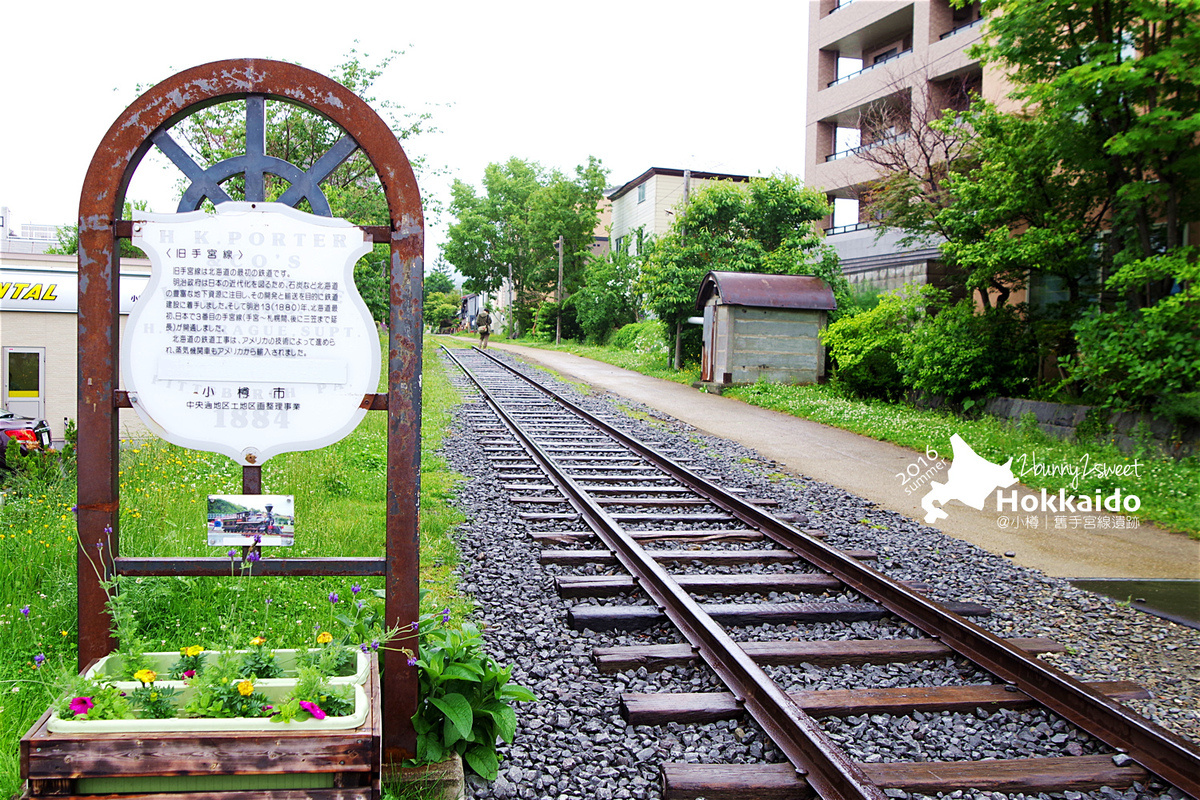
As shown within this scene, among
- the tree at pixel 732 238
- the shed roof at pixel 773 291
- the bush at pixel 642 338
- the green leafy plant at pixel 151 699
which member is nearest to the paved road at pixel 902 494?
the shed roof at pixel 773 291

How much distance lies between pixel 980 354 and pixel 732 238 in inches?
567

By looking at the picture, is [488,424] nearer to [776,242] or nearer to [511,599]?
[511,599]

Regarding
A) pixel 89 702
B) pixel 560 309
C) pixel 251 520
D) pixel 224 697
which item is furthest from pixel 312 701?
pixel 560 309

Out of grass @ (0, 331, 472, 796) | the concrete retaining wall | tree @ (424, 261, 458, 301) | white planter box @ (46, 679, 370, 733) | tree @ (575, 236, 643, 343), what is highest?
tree @ (424, 261, 458, 301)

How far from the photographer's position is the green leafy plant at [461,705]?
10.5 feet

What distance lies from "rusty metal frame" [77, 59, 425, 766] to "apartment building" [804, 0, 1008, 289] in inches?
707

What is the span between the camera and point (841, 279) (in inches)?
909

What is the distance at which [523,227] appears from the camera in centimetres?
5931

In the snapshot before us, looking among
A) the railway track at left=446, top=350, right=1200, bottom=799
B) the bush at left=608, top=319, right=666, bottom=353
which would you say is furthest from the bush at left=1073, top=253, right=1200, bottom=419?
the bush at left=608, top=319, right=666, bottom=353

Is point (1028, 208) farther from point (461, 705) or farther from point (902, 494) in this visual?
point (461, 705)

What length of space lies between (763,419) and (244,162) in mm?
13610

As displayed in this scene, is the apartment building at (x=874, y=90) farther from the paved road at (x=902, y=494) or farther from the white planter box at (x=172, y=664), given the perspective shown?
the white planter box at (x=172, y=664)

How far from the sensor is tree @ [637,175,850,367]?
25.9m

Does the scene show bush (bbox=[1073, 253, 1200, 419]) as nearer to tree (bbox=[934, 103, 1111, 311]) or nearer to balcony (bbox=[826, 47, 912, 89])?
tree (bbox=[934, 103, 1111, 311])
